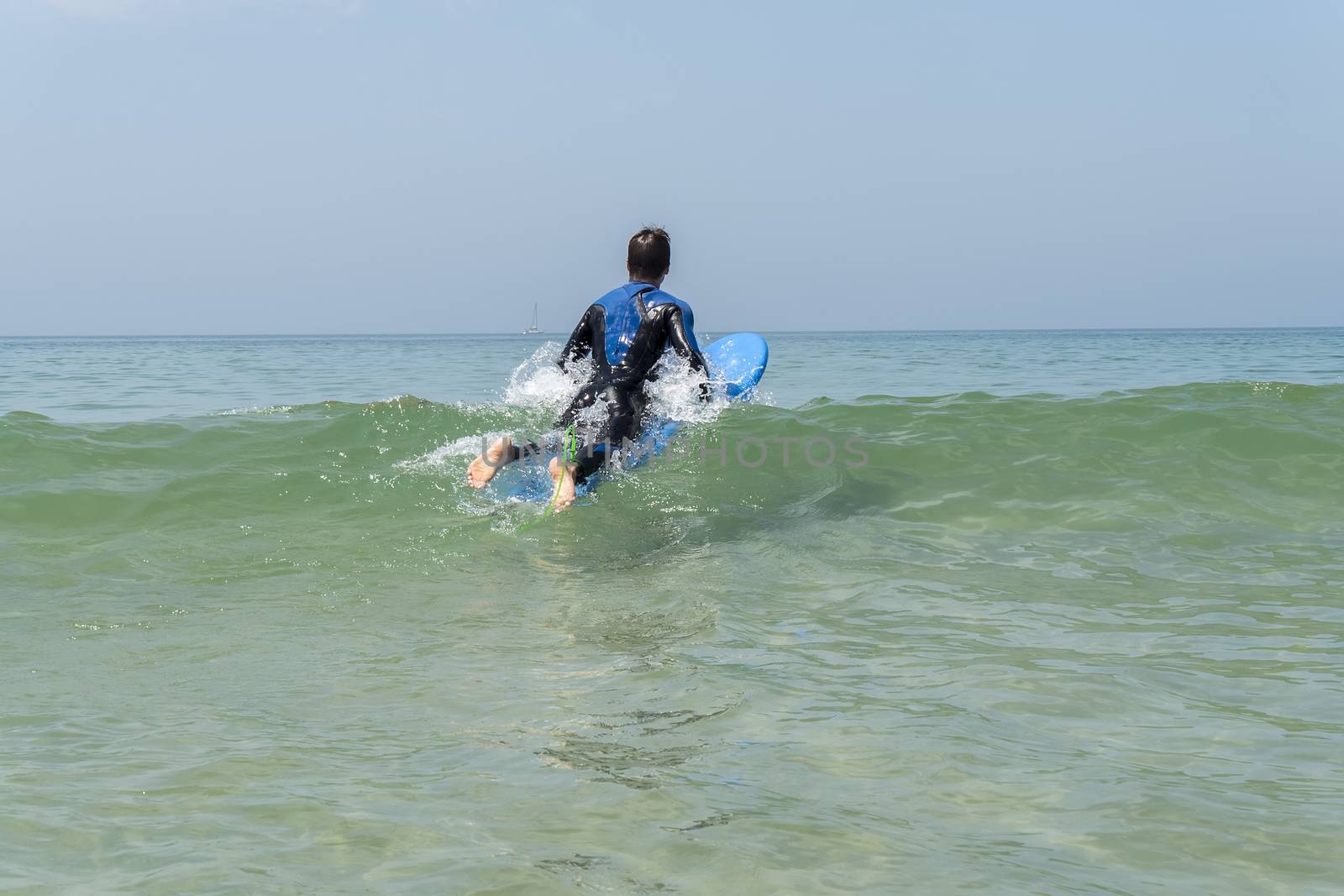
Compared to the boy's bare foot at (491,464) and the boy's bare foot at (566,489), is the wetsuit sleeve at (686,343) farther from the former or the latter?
the boy's bare foot at (491,464)

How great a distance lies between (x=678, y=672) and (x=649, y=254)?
11.9 ft

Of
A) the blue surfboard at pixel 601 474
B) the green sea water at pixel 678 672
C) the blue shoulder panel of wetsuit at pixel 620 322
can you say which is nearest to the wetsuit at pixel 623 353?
the blue shoulder panel of wetsuit at pixel 620 322

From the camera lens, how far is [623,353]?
6820 millimetres

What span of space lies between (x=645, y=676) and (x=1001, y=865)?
162 centimetres

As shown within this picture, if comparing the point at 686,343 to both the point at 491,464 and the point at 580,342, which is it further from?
the point at 491,464

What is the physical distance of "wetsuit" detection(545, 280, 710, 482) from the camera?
6742mm

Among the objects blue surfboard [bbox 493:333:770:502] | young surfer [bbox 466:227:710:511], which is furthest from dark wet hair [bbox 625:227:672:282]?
blue surfboard [bbox 493:333:770:502]

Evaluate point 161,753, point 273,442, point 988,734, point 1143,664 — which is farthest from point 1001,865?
point 273,442

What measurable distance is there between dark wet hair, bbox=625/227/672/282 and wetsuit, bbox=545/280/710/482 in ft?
0.29

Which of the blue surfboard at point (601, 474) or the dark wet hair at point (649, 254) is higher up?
the dark wet hair at point (649, 254)

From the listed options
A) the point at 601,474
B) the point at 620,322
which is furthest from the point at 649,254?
the point at 601,474

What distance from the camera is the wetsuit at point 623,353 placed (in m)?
6.74

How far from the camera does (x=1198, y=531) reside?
22.5 feet

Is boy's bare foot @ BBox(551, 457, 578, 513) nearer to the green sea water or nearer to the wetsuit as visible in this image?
the wetsuit
